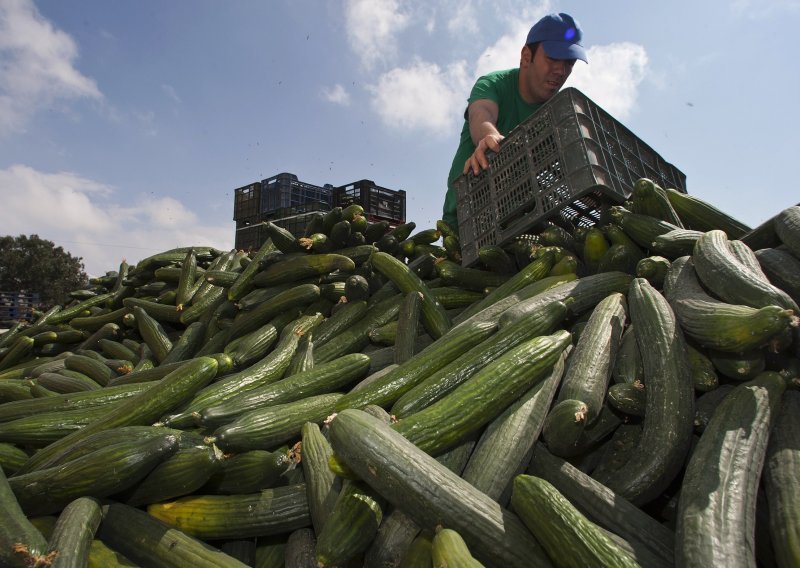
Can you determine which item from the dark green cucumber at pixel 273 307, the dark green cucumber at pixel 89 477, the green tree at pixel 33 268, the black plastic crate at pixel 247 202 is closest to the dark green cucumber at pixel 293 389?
the dark green cucumber at pixel 89 477

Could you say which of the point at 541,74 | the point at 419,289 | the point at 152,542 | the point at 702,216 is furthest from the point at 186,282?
the point at 702,216

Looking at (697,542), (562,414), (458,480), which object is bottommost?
(697,542)

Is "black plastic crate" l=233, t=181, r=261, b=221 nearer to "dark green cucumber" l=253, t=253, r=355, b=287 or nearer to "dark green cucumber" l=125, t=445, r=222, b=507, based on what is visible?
"dark green cucumber" l=253, t=253, r=355, b=287

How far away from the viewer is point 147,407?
2768 millimetres

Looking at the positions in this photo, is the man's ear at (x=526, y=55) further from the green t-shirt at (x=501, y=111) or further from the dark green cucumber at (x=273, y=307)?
the dark green cucumber at (x=273, y=307)

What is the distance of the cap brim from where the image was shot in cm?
557

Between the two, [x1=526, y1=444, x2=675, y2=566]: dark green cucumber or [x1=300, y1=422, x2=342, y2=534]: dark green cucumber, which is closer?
[x1=526, y1=444, x2=675, y2=566]: dark green cucumber

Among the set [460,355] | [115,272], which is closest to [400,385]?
[460,355]

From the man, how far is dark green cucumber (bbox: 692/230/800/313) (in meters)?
2.50

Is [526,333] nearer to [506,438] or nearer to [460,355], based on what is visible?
[460,355]

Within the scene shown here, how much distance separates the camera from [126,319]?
19.3 ft

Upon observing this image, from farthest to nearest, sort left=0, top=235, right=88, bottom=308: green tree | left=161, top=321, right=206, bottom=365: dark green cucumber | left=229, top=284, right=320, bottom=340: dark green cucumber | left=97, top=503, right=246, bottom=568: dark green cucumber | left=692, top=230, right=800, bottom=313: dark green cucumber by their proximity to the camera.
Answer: left=0, top=235, right=88, bottom=308: green tree → left=161, top=321, right=206, bottom=365: dark green cucumber → left=229, top=284, right=320, bottom=340: dark green cucumber → left=692, top=230, right=800, bottom=313: dark green cucumber → left=97, top=503, right=246, bottom=568: dark green cucumber

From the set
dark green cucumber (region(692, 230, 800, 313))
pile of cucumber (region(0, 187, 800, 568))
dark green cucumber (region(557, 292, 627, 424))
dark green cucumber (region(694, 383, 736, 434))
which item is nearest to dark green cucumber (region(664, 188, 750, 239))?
pile of cucumber (region(0, 187, 800, 568))

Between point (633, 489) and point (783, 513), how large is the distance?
18.6 inches
